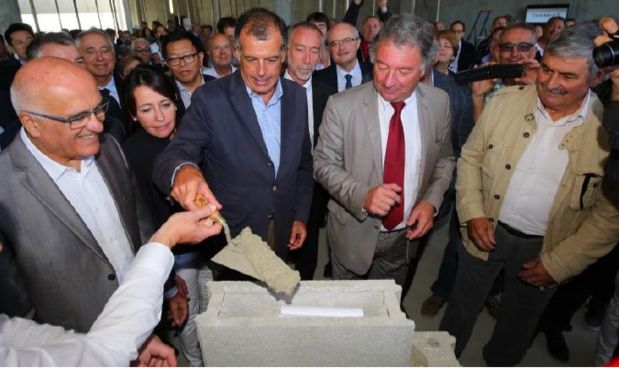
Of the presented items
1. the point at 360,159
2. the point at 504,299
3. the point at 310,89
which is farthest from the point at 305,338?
the point at 310,89

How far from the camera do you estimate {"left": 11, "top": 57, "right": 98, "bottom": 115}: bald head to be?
1.58 metres

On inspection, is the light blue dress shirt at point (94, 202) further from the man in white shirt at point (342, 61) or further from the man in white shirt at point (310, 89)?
the man in white shirt at point (342, 61)

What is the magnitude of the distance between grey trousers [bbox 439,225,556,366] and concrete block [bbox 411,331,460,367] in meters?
1.09

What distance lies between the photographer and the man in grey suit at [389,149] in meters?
2.24

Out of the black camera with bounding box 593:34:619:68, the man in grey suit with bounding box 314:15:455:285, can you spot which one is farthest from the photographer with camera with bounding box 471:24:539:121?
the black camera with bounding box 593:34:619:68

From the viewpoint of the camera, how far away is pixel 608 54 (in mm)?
1530

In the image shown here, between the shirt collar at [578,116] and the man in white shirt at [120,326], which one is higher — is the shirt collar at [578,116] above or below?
above

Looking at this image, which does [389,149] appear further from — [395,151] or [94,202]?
[94,202]

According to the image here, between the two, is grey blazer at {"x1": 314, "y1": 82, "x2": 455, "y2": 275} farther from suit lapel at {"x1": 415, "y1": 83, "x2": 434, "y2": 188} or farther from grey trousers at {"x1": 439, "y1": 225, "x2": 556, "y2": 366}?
grey trousers at {"x1": 439, "y1": 225, "x2": 556, "y2": 366}

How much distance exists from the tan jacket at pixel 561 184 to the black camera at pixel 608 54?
23.5 inches

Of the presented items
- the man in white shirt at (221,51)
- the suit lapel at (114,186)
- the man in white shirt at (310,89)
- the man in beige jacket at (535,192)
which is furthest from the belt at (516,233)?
the man in white shirt at (221,51)

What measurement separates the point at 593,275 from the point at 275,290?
3099mm

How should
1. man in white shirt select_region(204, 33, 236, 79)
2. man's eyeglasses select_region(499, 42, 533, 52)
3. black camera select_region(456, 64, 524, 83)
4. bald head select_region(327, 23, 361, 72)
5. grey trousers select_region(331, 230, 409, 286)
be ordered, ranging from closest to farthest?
grey trousers select_region(331, 230, 409, 286) < black camera select_region(456, 64, 524, 83) < man's eyeglasses select_region(499, 42, 533, 52) < bald head select_region(327, 23, 361, 72) < man in white shirt select_region(204, 33, 236, 79)

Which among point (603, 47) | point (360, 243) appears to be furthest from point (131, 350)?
point (603, 47)
